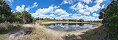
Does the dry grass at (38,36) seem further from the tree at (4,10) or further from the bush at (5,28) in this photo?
the tree at (4,10)

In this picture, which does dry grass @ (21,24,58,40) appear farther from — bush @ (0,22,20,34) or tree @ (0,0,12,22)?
tree @ (0,0,12,22)

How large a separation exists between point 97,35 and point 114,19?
5.01 metres

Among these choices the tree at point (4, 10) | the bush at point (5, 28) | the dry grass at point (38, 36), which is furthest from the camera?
the tree at point (4, 10)

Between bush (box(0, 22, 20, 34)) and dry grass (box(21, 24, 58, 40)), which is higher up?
bush (box(0, 22, 20, 34))

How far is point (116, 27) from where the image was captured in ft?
63.1

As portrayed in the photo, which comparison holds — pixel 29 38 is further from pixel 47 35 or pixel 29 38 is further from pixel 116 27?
pixel 116 27

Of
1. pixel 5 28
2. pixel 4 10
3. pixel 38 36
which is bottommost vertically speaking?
Result: pixel 38 36

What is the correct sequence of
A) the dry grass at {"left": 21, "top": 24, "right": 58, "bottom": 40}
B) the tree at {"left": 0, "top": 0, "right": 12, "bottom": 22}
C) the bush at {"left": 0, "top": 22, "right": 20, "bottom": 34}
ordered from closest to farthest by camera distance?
the dry grass at {"left": 21, "top": 24, "right": 58, "bottom": 40}, the bush at {"left": 0, "top": 22, "right": 20, "bottom": 34}, the tree at {"left": 0, "top": 0, "right": 12, "bottom": 22}

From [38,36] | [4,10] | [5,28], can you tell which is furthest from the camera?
[4,10]

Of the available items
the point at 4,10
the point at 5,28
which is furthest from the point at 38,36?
the point at 4,10

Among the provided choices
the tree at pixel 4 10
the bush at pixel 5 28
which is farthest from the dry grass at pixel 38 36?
the tree at pixel 4 10

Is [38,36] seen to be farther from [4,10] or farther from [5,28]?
[4,10]

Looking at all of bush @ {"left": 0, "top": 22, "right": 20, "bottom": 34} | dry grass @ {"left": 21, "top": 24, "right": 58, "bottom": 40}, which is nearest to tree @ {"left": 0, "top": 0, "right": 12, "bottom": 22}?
bush @ {"left": 0, "top": 22, "right": 20, "bottom": 34}

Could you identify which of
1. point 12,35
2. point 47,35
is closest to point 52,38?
point 47,35
